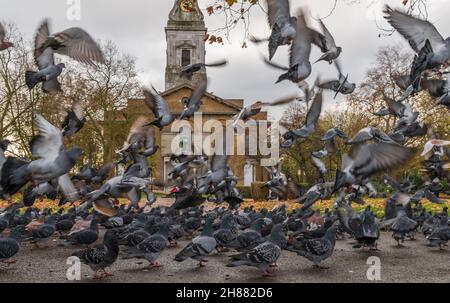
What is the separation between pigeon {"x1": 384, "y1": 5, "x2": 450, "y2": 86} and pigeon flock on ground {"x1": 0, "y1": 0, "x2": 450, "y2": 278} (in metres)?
0.01

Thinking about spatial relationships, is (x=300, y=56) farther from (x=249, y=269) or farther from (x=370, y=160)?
(x=249, y=269)

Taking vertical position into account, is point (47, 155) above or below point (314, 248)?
above

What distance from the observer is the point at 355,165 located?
20.1ft

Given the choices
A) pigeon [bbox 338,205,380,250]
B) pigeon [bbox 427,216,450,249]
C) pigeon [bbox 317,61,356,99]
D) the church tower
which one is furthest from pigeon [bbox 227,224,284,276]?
the church tower

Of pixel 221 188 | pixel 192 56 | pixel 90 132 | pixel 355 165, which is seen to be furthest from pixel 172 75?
pixel 355 165

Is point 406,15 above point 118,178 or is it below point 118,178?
above

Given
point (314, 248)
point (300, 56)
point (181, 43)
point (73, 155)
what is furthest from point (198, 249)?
point (181, 43)

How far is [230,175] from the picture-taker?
9375 millimetres

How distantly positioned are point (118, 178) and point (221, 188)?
8.86ft

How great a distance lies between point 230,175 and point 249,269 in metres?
2.44

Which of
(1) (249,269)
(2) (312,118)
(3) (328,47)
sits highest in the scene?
(3) (328,47)

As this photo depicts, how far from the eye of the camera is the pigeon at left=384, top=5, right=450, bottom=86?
20.7 feet
